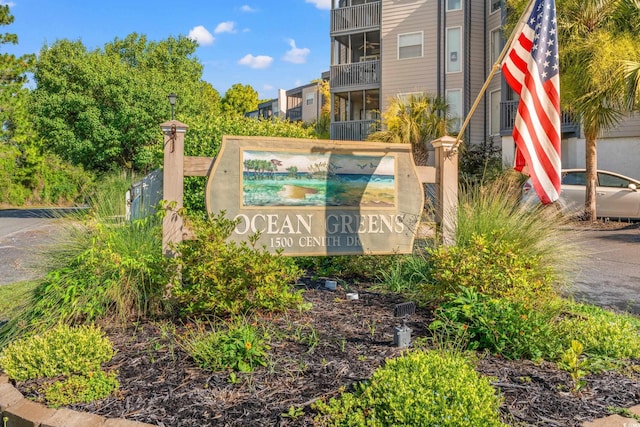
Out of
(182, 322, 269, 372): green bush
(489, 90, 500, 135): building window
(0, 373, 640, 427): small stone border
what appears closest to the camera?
(0, 373, 640, 427): small stone border

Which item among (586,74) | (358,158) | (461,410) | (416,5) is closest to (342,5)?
(416,5)

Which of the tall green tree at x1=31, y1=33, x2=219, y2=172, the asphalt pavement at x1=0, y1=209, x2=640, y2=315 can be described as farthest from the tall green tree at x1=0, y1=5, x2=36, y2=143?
the asphalt pavement at x1=0, y1=209, x2=640, y2=315

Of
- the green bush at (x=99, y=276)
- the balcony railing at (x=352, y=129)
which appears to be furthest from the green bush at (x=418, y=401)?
the balcony railing at (x=352, y=129)

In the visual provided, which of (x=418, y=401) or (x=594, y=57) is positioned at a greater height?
(x=594, y=57)

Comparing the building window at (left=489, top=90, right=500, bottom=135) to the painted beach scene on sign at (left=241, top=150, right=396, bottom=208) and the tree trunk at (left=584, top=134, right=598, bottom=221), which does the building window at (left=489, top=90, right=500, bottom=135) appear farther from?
the painted beach scene on sign at (left=241, top=150, right=396, bottom=208)

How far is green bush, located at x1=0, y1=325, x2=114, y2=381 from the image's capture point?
123 inches

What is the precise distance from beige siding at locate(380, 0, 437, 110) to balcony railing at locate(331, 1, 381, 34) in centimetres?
75

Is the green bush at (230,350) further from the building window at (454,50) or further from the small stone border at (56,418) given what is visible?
the building window at (454,50)

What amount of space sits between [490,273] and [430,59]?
2045 centimetres

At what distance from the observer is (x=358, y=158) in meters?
5.51

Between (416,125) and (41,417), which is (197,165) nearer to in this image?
(41,417)

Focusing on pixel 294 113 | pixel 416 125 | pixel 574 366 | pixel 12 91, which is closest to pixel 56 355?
pixel 574 366

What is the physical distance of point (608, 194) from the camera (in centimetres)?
1430

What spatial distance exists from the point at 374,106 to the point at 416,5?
5068 millimetres
